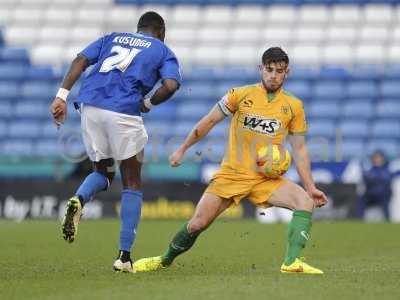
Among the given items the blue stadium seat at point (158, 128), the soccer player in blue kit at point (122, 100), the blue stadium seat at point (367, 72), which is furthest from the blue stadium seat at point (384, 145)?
the soccer player in blue kit at point (122, 100)

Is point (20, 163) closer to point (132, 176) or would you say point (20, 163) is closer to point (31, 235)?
point (31, 235)

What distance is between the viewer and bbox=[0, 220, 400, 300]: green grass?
655cm

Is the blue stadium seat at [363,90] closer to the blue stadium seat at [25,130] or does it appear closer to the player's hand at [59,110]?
the blue stadium seat at [25,130]

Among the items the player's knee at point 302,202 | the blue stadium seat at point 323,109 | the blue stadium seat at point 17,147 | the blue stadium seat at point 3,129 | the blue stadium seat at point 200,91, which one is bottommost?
the blue stadium seat at point 17,147

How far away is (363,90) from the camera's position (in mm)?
24141

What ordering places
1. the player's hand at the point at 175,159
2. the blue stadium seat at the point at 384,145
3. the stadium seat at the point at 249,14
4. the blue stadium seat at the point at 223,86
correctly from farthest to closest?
the stadium seat at the point at 249,14 < the blue stadium seat at the point at 223,86 < the blue stadium seat at the point at 384,145 < the player's hand at the point at 175,159

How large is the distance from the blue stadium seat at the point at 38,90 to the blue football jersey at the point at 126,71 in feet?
54.8

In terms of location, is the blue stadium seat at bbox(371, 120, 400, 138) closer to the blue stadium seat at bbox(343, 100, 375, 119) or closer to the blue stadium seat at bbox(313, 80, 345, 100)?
the blue stadium seat at bbox(343, 100, 375, 119)

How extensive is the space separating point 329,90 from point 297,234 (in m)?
16.4

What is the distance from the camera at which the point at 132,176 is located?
8.30 m

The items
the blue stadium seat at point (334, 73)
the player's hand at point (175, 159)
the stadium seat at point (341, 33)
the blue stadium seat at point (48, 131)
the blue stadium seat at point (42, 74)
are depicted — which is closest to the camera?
the player's hand at point (175, 159)

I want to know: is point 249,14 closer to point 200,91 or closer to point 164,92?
point 200,91

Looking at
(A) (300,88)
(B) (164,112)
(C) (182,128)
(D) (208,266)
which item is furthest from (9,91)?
(D) (208,266)

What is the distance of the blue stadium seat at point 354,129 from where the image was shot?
23047mm
